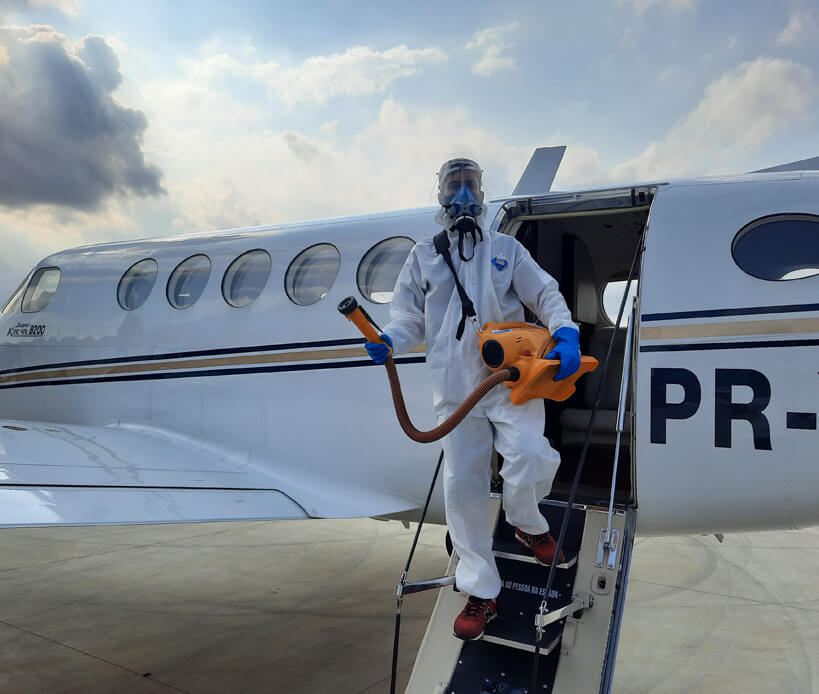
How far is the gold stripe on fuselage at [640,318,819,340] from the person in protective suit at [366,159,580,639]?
1.04m

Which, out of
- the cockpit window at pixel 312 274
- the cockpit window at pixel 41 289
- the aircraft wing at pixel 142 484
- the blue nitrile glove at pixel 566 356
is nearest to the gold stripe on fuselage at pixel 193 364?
the cockpit window at pixel 312 274

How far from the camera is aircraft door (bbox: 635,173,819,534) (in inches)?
152

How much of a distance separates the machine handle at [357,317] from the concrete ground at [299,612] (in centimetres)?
284

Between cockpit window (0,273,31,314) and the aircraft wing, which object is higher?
cockpit window (0,273,31,314)

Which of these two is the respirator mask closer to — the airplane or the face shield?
the face shield

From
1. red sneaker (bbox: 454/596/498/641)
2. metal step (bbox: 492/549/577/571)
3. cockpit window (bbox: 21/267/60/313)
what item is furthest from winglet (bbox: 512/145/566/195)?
cockpit window (bbox: 21/267/60/313)

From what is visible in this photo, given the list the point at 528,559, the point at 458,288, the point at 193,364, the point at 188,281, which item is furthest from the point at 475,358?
the point at 188,281

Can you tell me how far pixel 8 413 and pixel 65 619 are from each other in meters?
2.31

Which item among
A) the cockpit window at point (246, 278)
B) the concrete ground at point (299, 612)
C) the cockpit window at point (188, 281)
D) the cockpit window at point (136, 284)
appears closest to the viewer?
the concrete ground at point (299, 612)

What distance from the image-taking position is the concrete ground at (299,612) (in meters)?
5.00

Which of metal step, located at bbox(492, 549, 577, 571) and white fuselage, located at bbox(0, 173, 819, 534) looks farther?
white fuselage, located at bbox(0, 173, 819, 534)

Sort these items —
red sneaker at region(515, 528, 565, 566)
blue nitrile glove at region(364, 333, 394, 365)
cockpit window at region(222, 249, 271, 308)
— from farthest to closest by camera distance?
cockpit window at region(222, 249, 271, 308)
red sneaker at region(515, 528, 565, 566)
blue nitrile glove at region(364, 333, 394, 365)

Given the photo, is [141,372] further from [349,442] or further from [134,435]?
[349,442]

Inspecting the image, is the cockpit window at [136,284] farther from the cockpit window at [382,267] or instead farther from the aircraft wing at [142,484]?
the cockpit window at [382,267]
